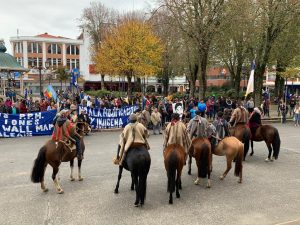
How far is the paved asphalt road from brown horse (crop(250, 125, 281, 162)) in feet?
1.46

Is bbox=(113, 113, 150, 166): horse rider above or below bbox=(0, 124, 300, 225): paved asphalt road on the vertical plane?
above

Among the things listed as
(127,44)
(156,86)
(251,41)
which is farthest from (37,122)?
(156,86)

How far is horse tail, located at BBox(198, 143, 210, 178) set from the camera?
7.77m

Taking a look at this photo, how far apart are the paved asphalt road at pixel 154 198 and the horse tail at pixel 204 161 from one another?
1.24 feet

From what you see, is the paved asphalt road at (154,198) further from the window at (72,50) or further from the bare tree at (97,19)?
the window at (72,50)

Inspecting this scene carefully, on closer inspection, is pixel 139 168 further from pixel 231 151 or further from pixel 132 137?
pixel 231 151

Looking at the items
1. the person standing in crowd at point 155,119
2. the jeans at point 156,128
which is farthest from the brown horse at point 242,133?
the jeans at point 156,128

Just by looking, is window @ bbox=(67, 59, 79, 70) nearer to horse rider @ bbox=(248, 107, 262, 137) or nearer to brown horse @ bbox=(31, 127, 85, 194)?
horse rider @ bbox=(248, 107, 262, 137)

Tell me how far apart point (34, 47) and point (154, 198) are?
254 ft

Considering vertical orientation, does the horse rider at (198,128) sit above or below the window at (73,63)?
below

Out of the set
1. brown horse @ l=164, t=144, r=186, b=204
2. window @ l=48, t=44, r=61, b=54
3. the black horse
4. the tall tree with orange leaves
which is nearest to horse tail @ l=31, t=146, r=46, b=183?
the black horse

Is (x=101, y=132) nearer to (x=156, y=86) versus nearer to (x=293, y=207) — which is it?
(x=293, y=207)

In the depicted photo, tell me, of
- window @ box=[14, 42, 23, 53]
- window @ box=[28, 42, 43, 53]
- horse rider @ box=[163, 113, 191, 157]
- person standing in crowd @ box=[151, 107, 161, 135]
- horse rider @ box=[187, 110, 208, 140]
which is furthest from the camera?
window @ box=[28, 42, 43, 53]

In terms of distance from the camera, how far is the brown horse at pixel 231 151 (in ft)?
27.2
